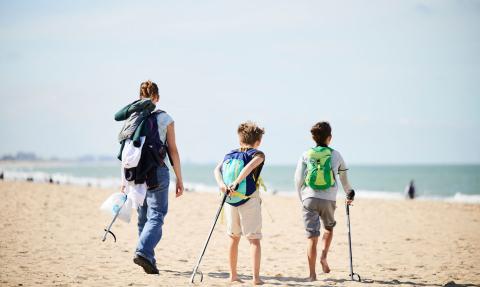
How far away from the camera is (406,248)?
9.52 meters

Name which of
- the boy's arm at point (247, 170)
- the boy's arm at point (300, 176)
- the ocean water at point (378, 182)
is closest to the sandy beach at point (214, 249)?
the boy's arm at point (247, 170)

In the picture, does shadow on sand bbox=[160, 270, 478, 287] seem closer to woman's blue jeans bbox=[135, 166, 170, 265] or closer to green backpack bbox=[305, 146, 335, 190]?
woman's blue jeans bbox=[135, 166, 170, 265]

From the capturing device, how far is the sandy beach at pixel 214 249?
20.4 feet

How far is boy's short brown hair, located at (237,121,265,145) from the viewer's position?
5531 mm

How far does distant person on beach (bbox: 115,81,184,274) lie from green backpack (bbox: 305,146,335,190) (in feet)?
4.71

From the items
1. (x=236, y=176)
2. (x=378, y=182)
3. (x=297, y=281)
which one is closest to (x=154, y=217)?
(x=236, y=176)

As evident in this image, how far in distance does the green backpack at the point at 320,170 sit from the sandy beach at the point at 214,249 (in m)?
0.78

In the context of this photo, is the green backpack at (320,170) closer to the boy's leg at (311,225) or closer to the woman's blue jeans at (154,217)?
the boy's leg at (311,225)

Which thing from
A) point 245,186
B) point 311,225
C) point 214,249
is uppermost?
point 245,186

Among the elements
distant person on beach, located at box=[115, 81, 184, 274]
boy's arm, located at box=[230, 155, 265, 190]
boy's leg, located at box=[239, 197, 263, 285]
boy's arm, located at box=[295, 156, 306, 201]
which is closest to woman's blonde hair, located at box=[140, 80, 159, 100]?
distant person on beach, located at box=[115, 81, 184, 274]

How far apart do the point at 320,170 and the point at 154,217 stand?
74.1 inches

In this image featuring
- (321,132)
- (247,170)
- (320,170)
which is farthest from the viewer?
(321,132)

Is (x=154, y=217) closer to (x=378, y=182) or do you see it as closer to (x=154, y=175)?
(x=154, y=175)

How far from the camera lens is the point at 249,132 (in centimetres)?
553
